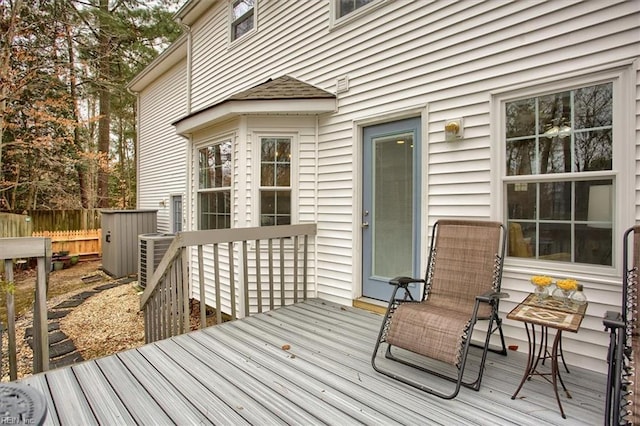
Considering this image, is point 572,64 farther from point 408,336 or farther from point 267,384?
point 267,384

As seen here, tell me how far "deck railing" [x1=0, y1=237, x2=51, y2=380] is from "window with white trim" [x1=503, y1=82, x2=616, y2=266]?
3.69m

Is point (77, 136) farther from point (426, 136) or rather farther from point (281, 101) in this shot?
point (426, 136)

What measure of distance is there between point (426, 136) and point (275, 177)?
2153mm

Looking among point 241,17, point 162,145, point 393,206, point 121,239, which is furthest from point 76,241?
point 393,206

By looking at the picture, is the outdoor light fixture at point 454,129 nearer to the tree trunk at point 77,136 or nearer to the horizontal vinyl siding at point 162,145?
the horizontal vinyl siding at point 162,145

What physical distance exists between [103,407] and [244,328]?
146 centimetres

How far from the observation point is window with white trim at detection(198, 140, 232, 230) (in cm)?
514

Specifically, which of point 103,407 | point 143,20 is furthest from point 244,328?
point 143,20

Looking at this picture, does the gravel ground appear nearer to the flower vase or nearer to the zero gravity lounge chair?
the zero gravity lounge chair

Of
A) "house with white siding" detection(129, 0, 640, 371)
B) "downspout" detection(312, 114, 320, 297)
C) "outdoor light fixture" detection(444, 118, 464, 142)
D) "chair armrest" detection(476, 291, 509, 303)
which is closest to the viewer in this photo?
"chair armrest" detection(476, 291, 509, 303)

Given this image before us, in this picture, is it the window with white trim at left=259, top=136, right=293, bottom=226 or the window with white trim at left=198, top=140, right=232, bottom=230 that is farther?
the window with white trim at left=198, top=140, right=232, bottom=230

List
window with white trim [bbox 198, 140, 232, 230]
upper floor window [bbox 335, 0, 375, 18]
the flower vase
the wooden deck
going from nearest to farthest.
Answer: the wooden deck, the flower vase, upper floor window [bbox 335, 0, 375, 18], window with white trim [bbox 198, 140, 232, 230]

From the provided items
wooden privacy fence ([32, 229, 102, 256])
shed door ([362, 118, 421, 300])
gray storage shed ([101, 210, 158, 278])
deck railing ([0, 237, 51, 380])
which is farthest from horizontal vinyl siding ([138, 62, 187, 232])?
deck railing ([0, 237, 51, 380])

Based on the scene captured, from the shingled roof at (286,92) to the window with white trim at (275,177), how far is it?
579mm
